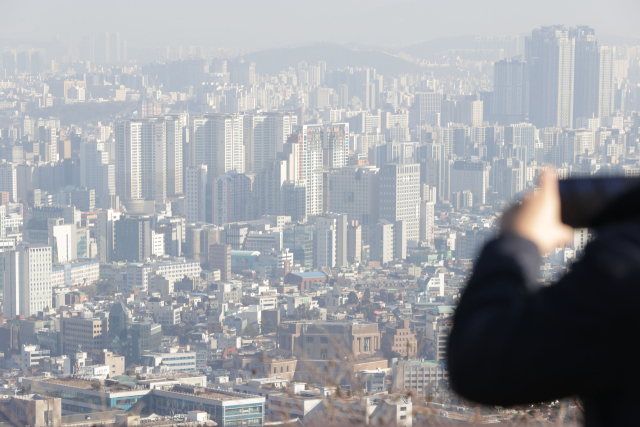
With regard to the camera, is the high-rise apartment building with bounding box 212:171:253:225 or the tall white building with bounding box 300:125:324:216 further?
the tall white building with bounding box 300:125:324:216

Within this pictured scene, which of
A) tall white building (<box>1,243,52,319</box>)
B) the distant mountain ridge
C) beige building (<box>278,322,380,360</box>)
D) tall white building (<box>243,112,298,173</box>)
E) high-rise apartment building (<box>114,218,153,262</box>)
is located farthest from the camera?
the distant mountain ridge

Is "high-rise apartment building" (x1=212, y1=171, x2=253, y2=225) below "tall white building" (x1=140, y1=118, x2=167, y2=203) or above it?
below

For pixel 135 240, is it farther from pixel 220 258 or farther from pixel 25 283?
pixel 25 283

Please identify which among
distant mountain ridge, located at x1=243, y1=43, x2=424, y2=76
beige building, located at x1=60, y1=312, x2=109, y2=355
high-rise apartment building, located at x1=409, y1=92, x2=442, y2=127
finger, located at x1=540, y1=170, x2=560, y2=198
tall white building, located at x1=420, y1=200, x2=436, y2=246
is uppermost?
distant mountain ridge, located at x1=243, y1=43, x2=424, y2=76

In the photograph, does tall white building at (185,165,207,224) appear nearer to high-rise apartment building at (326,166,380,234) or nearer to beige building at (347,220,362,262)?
high-rise apartment building at (326,166,380,234)

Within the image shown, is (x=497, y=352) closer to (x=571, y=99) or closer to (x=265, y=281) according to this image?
(x=265, y=281)

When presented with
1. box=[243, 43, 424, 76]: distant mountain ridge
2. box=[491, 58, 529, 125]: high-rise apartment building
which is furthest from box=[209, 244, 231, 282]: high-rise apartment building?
box=[243, 43, 424, 76]: distant mountain ridge

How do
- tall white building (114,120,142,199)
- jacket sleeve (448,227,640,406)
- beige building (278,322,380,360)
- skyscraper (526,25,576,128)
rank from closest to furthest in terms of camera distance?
1. jacket sleeve (448,227,640,406)
2. beige building (278,322,380,360)
3. tall white building (114,120,142,199)
4. skyscraper (526,25,576,128)

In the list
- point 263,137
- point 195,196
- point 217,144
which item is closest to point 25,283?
point 195,196

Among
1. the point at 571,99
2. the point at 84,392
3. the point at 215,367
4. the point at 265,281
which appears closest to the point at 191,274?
the point at 265,281
